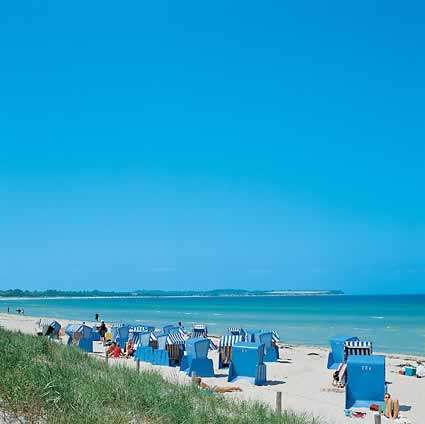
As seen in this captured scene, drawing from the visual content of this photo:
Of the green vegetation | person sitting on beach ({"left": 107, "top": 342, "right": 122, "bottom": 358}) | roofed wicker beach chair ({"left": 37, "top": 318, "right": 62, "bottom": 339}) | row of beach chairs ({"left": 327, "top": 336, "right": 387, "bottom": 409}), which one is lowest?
person sitting on beach ({"left": 107, "top": 342, "right": 122, "bottom": 358})

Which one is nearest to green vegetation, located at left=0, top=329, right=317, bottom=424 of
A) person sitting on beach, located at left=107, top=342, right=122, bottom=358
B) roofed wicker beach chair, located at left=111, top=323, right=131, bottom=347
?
person sitting on beach, located at left=107, top=342, right=122, bottom=358

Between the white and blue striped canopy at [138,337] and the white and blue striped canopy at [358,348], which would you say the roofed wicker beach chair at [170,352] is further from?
the white and blue striped canopy at [358,348]

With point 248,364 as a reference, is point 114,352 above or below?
below

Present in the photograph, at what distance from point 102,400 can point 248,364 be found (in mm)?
8742

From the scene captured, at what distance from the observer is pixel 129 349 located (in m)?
20.7

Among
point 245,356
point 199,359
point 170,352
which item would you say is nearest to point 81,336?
point 170,352

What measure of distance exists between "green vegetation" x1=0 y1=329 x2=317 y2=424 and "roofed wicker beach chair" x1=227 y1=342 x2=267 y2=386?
5951mm

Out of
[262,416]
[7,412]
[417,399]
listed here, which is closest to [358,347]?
[417,399]

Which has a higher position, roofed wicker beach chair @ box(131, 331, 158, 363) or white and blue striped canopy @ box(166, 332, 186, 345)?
white and blue striped canopy @ box(166, 332, 186, 345)

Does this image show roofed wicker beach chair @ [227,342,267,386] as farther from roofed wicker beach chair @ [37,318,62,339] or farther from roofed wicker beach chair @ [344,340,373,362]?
roofed wicker beach chair @ [37,318,62,339]

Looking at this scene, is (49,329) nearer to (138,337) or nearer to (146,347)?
(138,337)

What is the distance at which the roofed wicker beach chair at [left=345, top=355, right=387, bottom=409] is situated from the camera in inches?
462

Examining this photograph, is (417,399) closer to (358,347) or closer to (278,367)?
(358,347)

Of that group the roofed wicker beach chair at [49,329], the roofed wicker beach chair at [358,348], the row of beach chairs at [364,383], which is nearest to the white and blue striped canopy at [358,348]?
the roofed wicker beach chair at [358,348]
